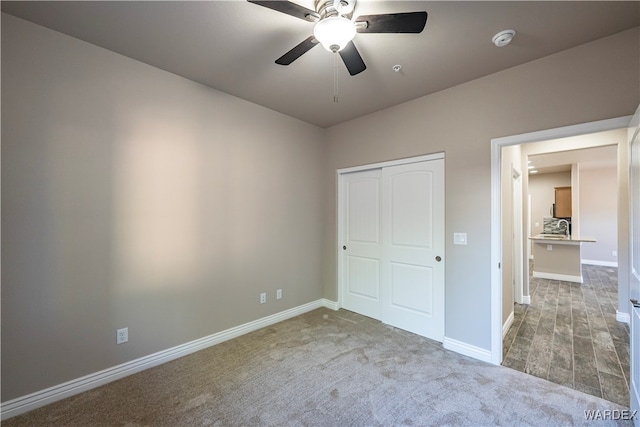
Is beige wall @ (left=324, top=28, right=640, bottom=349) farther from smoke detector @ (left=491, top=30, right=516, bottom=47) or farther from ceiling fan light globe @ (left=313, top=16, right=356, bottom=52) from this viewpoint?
ceiling fan light globe @ (left=313, top=16, right=356, bottom=52)

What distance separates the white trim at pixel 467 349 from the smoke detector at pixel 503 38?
271 cm

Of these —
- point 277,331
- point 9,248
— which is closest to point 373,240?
point 277,331

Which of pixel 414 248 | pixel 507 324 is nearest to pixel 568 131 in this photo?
pixel 414 248

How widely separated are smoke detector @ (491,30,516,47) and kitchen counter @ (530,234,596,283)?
5302mm

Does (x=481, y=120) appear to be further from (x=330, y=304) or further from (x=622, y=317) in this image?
(x=622, y=317)

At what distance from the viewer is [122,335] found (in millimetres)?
2318

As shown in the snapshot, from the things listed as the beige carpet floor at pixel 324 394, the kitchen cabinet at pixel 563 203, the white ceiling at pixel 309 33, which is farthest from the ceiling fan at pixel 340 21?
the kitchen cabinet at pixel 563 203

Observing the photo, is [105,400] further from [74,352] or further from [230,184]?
[230,184]

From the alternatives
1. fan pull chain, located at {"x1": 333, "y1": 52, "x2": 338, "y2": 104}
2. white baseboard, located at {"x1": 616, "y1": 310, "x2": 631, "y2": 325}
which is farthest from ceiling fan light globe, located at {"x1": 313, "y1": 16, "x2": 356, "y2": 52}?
white baseboard, located at {"x1": 616, "y1": 310, "x2": 631, "y2": 325}

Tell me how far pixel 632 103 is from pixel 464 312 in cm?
215

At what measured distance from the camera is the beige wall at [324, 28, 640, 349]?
202cm

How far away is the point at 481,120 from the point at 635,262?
160 cm

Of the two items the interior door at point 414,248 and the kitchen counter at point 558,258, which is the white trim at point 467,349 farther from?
the kitchen counter at point 558,258

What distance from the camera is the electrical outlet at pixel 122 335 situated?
2295 millimetres
